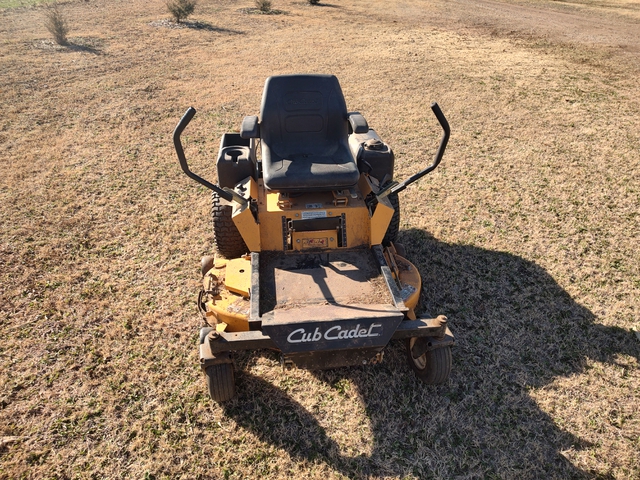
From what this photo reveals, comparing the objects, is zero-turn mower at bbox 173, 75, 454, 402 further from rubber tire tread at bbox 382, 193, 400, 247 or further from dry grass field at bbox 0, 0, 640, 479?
dry grass field at bbox 0, 0, 640, 479

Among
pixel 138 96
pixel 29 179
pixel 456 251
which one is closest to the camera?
pixel 456 251

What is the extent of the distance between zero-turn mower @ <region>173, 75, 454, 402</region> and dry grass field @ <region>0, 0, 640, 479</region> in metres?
0.51

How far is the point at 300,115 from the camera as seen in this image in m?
5.05

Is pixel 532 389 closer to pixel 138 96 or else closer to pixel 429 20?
pixel 138 96

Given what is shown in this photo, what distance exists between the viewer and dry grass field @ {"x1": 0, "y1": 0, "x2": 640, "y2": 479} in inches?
142

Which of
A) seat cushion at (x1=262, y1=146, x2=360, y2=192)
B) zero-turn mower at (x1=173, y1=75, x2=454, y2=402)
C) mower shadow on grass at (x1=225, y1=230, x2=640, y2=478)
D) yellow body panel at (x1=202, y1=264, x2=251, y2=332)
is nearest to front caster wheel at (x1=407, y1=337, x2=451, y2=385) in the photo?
zero-turn mower at (x1=173, y1=75, x2=454, y2=402)

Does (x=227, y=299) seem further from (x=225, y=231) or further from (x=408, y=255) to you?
(x=408, y=255)

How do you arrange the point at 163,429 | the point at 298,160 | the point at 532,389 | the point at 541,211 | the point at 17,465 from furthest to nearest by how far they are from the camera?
the point at 541,211, the point at 298,160, the point at 532,389, the point at 163,429, the point at 17,465

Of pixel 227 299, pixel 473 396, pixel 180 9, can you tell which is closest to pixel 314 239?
pixel 227 299

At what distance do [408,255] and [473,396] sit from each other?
207 centimetres

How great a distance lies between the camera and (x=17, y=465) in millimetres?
3459

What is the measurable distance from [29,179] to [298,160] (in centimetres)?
516

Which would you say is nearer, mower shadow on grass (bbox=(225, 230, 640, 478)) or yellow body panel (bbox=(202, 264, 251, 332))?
mower shadow on grass (bbox=(225, 230, 640, 478))

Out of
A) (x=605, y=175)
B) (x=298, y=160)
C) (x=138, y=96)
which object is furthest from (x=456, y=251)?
(x=138, y=96)
